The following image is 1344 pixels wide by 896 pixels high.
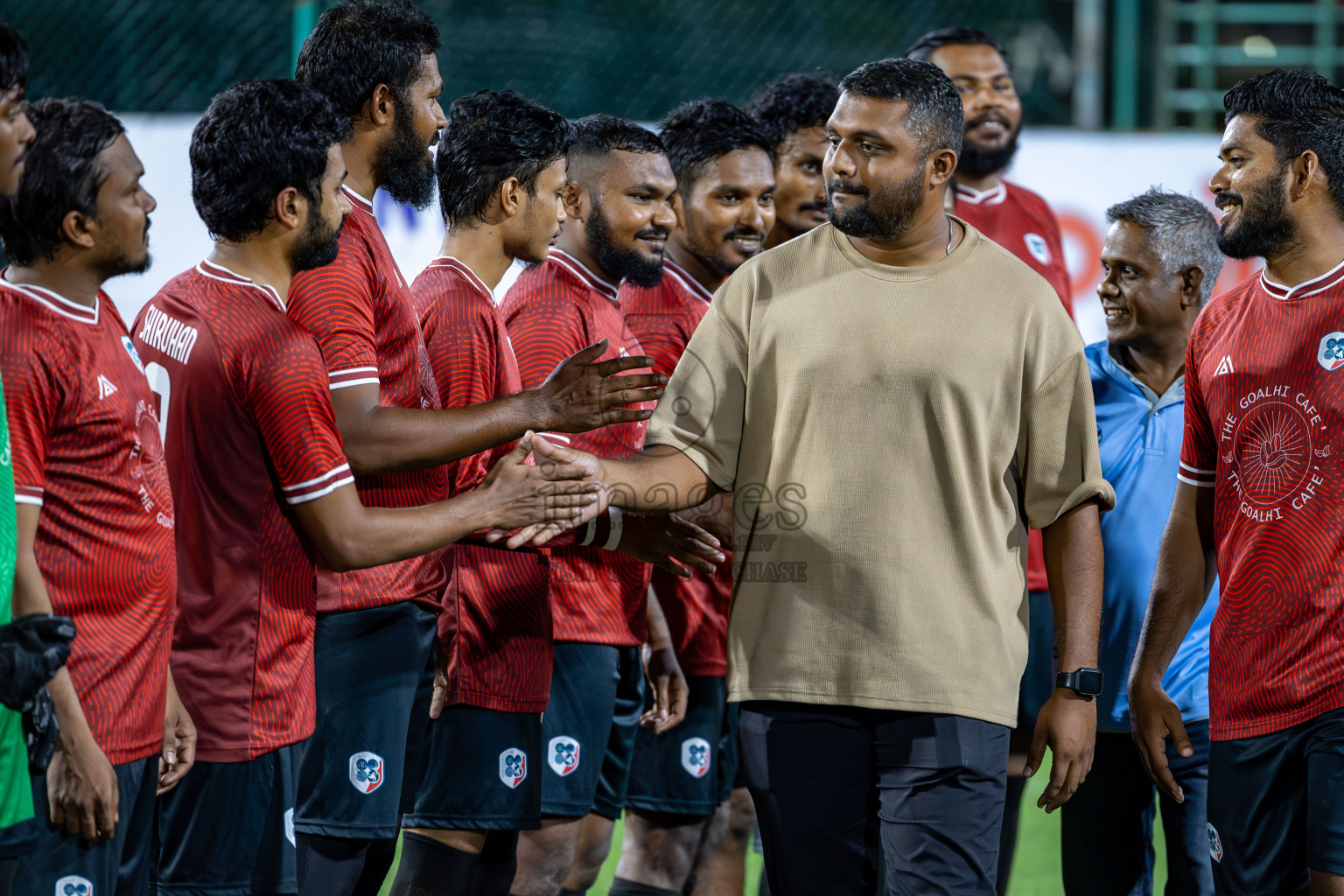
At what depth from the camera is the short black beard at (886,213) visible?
125 inches

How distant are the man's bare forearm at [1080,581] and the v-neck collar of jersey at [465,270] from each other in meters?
1.48

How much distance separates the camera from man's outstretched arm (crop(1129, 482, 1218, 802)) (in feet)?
11.6

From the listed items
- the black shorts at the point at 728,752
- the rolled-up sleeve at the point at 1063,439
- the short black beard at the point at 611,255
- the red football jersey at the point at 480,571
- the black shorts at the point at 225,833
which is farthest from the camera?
the black shorts at the point at 728,752

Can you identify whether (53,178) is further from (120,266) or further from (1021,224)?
(1021,224)

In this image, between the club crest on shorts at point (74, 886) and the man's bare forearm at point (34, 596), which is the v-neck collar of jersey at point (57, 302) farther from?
the club crest on shorts at point (74, 886)

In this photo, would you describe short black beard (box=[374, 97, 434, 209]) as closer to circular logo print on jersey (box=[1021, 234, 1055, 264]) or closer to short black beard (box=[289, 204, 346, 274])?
short black beard (box=[289, 204, 346, 274])

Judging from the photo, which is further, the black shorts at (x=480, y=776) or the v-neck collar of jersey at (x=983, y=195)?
the v-neck collar of jersey at (x=983, y=195)

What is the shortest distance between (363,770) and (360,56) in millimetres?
1659

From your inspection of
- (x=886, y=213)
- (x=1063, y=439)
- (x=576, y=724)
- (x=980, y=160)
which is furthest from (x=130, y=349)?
(x=980, y=160)


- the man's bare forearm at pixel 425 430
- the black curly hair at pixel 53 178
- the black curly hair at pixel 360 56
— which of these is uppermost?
the black curly hair at pixel 360 56

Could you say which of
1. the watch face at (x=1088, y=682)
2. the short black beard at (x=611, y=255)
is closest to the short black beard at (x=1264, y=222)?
the watch face at (x=1088, y=682)

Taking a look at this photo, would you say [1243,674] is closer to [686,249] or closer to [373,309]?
[373,309]

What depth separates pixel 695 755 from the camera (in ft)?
15.1

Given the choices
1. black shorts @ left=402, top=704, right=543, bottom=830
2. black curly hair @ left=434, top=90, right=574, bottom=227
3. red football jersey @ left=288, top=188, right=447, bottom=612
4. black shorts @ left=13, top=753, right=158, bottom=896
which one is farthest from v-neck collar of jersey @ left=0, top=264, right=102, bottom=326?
black shorts @ left=402, top=704, right=543, bottom=830
